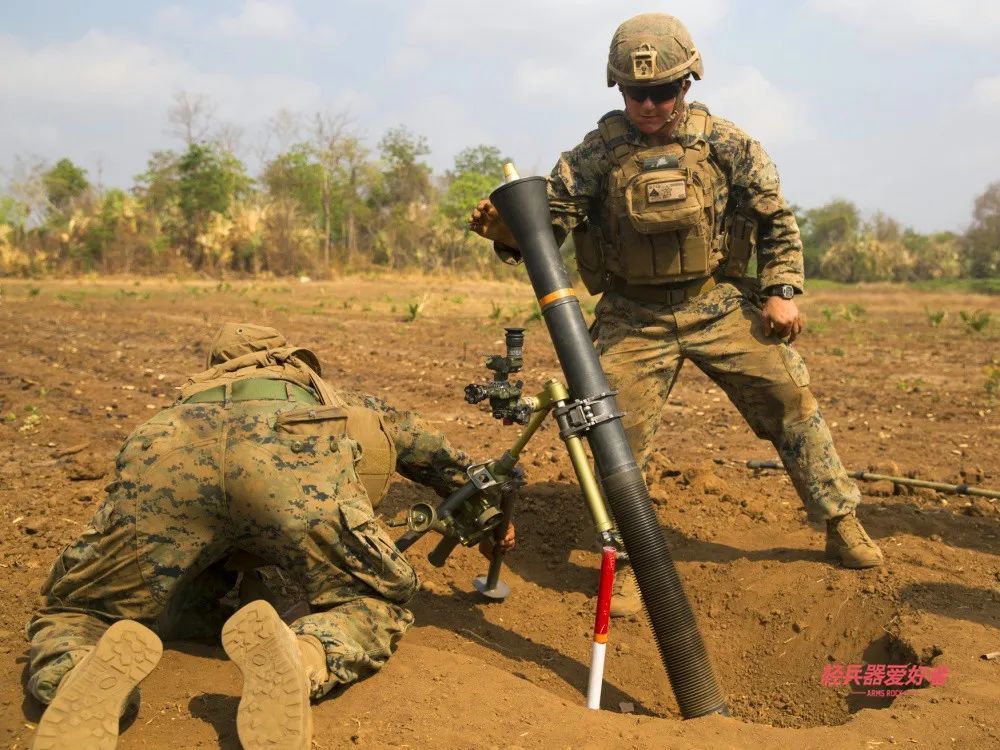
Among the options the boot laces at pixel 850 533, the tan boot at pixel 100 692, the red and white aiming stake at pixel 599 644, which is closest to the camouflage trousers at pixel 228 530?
the tan boot at pixel 100 692

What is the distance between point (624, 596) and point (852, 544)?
1.07 metres

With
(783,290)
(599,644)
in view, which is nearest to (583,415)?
(599,644)

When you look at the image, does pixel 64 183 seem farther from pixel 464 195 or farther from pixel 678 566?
pixel 678 566

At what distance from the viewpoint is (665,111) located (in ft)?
14.0

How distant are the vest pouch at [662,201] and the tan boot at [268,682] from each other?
2.42 meters

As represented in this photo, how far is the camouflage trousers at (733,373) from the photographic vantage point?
437 centimetres

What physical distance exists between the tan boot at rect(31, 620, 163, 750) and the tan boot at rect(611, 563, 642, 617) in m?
2.27

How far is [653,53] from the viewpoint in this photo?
4113 mm

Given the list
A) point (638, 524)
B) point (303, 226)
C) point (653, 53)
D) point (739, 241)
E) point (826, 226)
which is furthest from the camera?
point (826, 226)

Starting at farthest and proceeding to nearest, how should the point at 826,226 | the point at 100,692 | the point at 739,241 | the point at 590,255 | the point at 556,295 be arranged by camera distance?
1. the point at 826,226
2. the point at 590,255
3. the point at 739,241
4. the point at 556,295
5. the point at 100,692

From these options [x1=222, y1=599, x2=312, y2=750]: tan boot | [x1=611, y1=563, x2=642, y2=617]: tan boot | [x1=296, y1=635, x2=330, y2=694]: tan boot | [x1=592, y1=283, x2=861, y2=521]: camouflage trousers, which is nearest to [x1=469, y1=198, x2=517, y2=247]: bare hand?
[x1=592, y1=283, x2=861, y2=521]: camouflage trousers

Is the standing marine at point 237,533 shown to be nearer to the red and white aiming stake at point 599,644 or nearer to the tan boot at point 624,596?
the red and white aiming stake at point 599,644

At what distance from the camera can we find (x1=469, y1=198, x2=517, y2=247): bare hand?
4.18 m

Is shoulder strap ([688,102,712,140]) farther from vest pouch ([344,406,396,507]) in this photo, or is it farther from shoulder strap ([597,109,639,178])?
vest pouch ([344,406,396,507])
